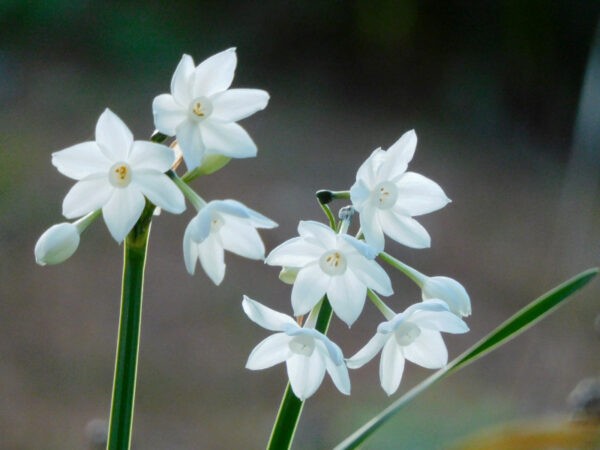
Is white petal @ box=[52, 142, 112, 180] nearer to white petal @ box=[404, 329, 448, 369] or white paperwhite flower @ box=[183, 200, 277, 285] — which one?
white paperwhite flower @ box=[183, 200, 277, 285]

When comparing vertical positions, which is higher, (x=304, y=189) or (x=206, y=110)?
(x=304, y=189)

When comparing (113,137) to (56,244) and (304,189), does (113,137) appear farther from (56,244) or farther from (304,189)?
(304,189)

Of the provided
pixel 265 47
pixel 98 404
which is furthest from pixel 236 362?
pixel 265 47

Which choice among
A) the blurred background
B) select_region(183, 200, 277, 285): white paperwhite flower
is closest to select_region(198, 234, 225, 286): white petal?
select_region(183, 200, 277, 285): white paperwhite flower

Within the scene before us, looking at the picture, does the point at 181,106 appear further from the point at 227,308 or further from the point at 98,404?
the point at 227,308

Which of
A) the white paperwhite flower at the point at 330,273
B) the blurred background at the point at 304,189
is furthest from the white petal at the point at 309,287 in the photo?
the blurred background at the point at 304,189

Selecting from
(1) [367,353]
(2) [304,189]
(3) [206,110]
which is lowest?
(1) [367,353]

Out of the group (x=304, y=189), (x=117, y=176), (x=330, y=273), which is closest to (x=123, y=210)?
(x=117, y=176)
